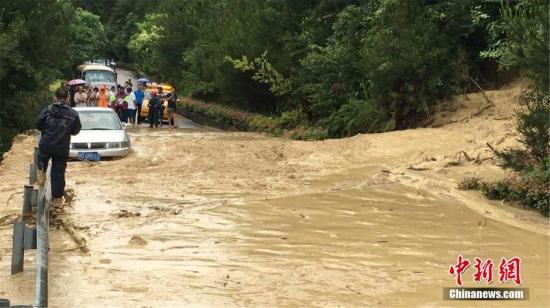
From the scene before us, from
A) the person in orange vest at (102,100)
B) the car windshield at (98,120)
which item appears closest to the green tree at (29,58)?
the person in orange vest at (102,100)

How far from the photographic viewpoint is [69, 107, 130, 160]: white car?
47.8 feet

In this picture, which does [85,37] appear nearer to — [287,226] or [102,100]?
[102,100]

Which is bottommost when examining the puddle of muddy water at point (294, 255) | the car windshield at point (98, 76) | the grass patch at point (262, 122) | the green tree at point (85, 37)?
the puddle of muddy water at point (294, 255)

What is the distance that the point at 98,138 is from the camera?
15.0 metres

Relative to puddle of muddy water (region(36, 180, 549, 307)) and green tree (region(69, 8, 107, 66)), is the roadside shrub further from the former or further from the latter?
green tree (region(69, 8, 107, 66))

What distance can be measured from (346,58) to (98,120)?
7828 mm

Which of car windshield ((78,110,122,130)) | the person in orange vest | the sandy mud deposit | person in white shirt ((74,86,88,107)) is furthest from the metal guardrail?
the person in orange vest

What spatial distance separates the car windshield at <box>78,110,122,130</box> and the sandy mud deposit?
136 cm

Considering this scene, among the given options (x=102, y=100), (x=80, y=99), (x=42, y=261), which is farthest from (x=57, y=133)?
(x=102, y=100)

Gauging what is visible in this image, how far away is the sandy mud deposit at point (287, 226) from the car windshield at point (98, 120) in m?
1.36

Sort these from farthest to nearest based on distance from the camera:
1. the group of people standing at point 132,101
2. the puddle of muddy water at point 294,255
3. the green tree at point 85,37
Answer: the green tree at point 85,37 < the group of people standing at point 132,101 < the puddle of muddy water at point 294,255

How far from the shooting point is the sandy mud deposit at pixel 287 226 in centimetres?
601

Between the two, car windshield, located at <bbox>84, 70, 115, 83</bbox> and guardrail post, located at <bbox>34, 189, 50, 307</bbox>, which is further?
car windshield, located at <bbox>84, 70, 115, 83</bbox>

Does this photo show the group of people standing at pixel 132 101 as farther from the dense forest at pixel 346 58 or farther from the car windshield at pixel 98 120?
the car windshield at pixel 98 120
